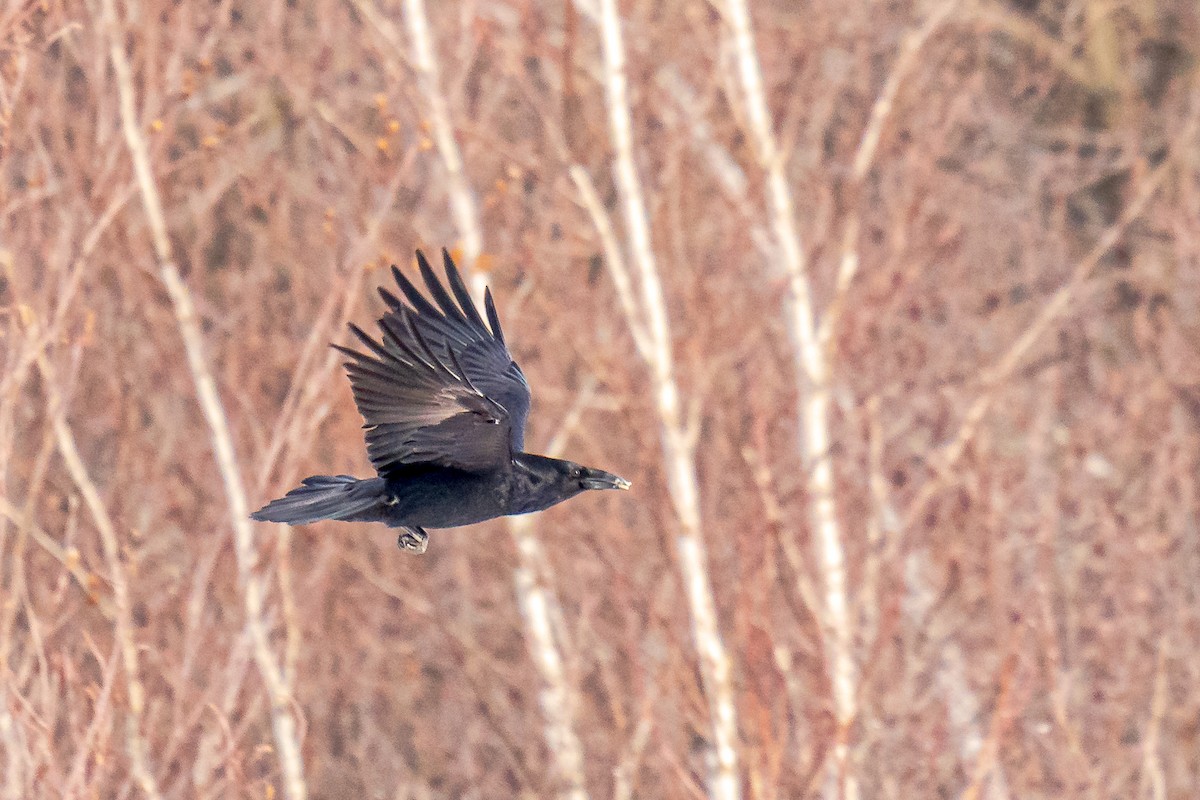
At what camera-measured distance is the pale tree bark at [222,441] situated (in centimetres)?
595

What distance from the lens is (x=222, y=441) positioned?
6.25 meters

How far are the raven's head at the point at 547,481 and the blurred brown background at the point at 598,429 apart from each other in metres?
1.02

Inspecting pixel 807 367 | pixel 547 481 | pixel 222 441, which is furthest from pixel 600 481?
pixel 807 367

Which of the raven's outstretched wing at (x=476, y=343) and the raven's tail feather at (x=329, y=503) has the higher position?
the raven's outstretched wing at (x=476, y=343)

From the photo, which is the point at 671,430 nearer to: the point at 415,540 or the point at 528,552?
the point at 528,552

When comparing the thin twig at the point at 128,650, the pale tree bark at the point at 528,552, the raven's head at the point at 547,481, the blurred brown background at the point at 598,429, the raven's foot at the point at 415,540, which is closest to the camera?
the raven's head at the point at 547,481

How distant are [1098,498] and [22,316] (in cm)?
519

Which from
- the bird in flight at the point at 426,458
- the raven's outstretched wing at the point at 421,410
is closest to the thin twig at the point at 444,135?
the bird in flight at the point at 426,458

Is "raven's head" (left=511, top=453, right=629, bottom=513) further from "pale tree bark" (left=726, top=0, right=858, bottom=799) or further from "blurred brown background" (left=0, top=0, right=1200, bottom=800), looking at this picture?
"pale tree bark" (left=726, top=0, right=858, bottom=799)

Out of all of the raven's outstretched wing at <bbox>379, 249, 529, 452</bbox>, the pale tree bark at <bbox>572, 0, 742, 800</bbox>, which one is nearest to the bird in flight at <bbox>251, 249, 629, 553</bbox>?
the raven's outstretched wing at <bbox>379, 249, 529, 452</bbox>

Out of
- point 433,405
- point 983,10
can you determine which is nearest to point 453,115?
point 433,405

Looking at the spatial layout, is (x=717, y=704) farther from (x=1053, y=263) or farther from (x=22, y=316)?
(x=1053, y=263)

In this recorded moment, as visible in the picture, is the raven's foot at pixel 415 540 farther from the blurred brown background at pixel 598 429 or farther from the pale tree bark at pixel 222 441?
the pale tree bark at pixel 222 441

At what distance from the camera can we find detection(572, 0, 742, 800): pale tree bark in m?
5.87
